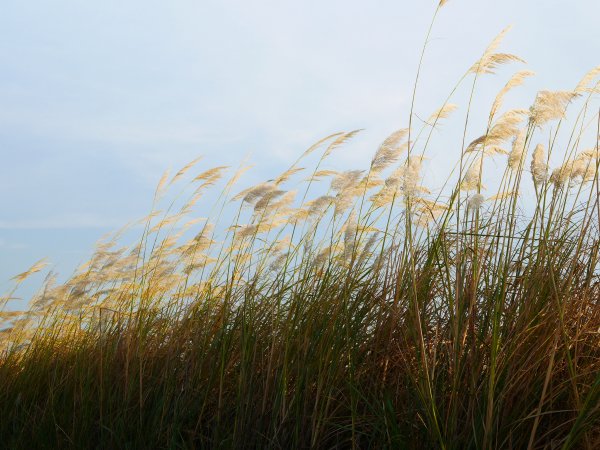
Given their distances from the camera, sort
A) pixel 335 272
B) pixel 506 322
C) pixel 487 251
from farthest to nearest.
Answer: pixel 335 272 → pixel 487 251 → pixel 506 322

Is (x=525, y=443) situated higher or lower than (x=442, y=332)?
lower

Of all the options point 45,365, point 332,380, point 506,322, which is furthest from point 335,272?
point 45,365

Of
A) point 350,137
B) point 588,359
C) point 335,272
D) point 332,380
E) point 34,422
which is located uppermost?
point 350,137

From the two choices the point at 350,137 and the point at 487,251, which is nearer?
the point at 487,251

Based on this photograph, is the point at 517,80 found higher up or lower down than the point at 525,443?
higher up

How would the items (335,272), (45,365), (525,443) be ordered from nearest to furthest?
(525,443) → (335,272) → (45,365)

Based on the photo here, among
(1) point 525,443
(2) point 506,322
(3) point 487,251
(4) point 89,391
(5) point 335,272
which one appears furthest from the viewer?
(4) point 89,391

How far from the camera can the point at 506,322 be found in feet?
8.91

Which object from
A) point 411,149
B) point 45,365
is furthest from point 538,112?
point 45,365

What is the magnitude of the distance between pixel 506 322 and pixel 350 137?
139 centimetres

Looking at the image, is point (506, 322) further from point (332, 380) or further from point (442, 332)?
point (332, 380)

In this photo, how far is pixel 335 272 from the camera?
11.3 ft

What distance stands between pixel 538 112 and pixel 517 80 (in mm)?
265

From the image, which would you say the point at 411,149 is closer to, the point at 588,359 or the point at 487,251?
the point at 487,251
